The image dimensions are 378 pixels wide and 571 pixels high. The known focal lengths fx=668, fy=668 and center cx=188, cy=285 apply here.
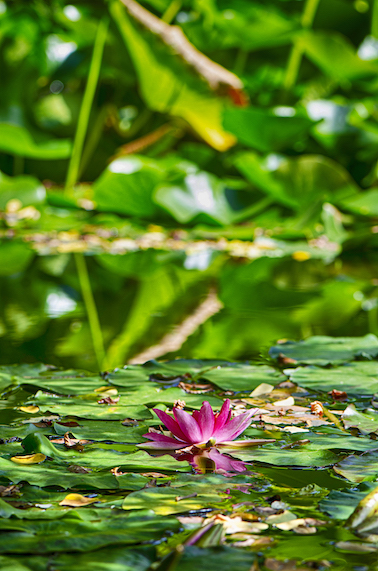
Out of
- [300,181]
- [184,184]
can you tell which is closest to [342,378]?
[184,184]

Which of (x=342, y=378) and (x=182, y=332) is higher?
(x=182, y=332)

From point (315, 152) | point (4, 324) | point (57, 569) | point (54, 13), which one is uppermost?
point (54, 13)

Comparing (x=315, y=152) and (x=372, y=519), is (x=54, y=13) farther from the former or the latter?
(x=372, y=519)

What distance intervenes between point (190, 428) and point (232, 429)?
4 cm

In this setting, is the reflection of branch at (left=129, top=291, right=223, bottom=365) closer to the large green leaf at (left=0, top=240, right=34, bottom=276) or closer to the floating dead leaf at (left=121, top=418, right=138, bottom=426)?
the floating dead leaf at (left=121, top=418, right=138, bottom=426)

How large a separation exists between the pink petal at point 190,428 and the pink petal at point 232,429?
2 centimetres

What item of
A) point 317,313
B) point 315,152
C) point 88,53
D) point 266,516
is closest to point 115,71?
point 88,53

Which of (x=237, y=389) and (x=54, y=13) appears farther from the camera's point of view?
(x=54, y=13)

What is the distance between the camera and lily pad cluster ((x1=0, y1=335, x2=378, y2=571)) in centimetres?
41

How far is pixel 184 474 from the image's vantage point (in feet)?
1.76

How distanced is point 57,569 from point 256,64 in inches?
165

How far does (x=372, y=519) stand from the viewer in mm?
453

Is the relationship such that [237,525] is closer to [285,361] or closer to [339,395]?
[339,395]

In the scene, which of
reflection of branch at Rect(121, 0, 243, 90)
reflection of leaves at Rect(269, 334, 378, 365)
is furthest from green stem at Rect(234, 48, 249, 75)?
reflection of leaves at Rect(269, 334, 378, 365)
